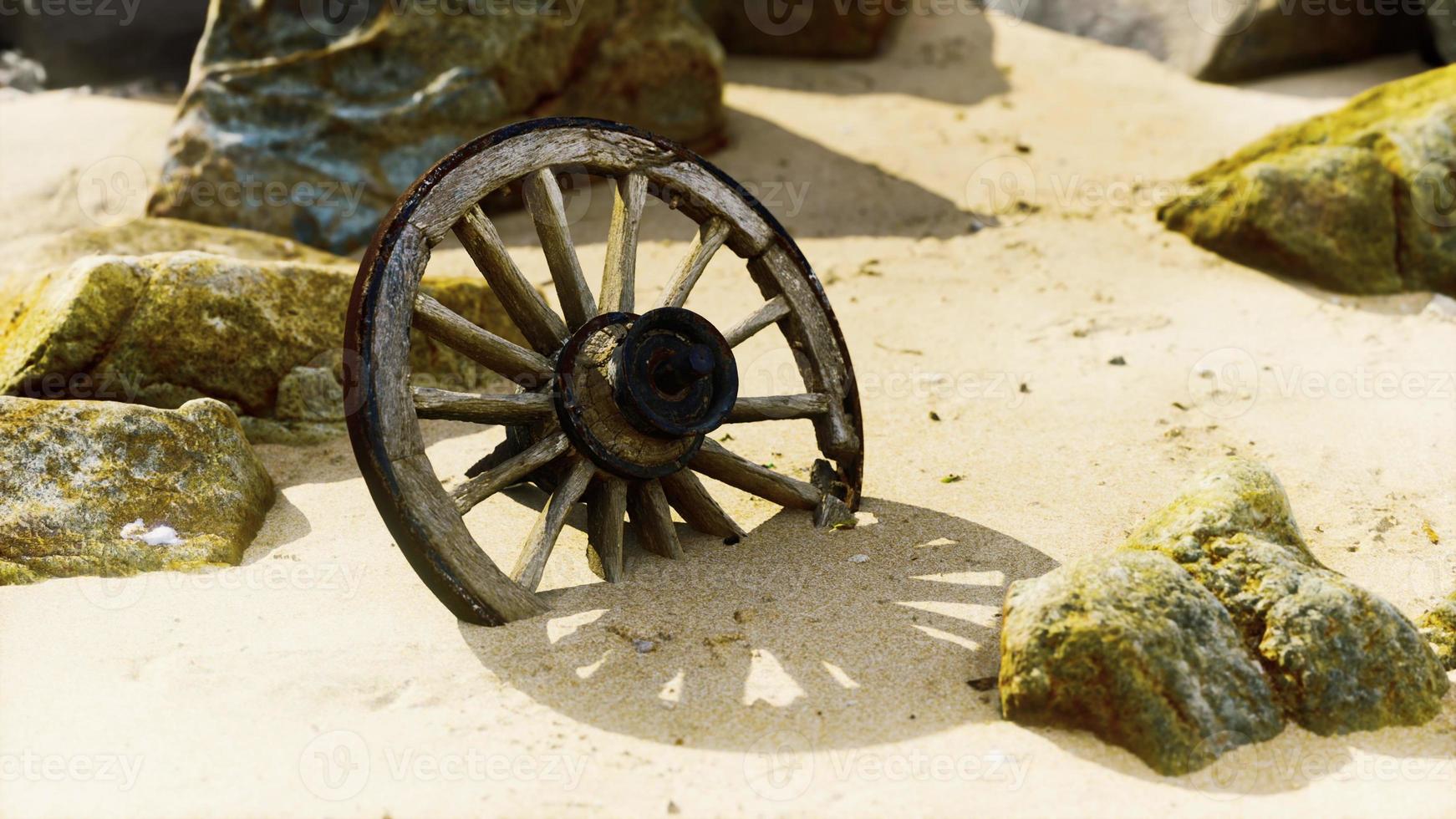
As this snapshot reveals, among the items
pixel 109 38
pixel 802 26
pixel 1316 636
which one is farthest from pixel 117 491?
pixel 802 26

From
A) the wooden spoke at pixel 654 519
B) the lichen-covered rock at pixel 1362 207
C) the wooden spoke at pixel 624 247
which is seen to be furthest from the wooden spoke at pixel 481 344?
the lichen-covered rock at pixel 1362 207

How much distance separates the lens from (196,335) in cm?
442

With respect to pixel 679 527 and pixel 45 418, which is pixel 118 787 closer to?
pixel 45 418

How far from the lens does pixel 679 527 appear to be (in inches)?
153

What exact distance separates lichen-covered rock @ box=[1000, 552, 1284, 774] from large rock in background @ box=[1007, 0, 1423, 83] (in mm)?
→ 6955

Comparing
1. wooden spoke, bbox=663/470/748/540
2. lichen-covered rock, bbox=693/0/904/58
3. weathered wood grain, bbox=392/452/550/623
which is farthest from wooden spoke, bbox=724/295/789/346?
lichen-covered rock, bbox=693/0/904/58

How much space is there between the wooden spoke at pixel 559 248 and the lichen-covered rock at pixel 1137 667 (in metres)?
1.50

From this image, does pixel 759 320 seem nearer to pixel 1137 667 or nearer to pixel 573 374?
pixel 573 374

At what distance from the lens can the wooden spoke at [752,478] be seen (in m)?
3.71

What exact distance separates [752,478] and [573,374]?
0.75 metres

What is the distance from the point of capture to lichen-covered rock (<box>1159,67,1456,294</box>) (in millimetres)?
5809

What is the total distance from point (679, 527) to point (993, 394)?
1.78 metres

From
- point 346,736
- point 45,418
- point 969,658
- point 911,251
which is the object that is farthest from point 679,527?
point 911,251

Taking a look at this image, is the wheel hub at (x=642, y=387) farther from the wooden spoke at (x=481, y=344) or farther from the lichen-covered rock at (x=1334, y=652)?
the lichen-covered rock at (x=1334, y=652)
